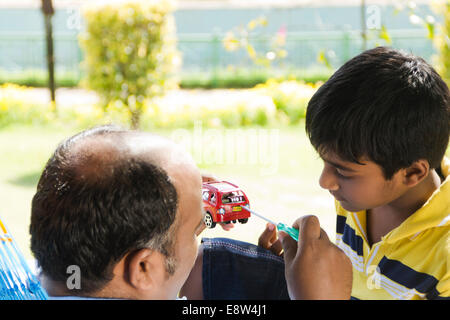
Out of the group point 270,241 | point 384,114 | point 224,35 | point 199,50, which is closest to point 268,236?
point 270,241

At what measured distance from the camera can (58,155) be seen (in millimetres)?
1166

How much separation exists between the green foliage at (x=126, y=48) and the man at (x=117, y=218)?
5.78 meters

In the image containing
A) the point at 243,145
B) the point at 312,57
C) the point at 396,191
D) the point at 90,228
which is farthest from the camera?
the point at 312,57

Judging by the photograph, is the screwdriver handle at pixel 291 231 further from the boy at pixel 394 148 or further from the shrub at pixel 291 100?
the shrub at pixel 291 100

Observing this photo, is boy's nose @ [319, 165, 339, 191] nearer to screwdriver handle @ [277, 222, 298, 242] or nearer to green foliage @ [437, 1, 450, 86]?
screwdriver handle @ [277, 222, 298, 242]

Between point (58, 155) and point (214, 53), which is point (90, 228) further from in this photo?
point (214, 53)

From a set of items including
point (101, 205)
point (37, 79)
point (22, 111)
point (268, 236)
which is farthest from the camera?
point (37, 79)

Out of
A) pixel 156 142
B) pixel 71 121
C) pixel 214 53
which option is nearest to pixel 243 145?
pixel 71 121

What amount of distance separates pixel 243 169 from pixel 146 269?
14.8 ft

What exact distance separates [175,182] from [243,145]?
17.8 feet

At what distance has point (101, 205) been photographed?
1.09 m

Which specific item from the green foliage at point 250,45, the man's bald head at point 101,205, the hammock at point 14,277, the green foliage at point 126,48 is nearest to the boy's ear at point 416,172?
the man's bald head at point 101,205

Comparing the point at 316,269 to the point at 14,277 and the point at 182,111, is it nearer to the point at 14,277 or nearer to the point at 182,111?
the point at 14,277

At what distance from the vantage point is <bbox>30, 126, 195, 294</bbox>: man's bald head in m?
1.09
